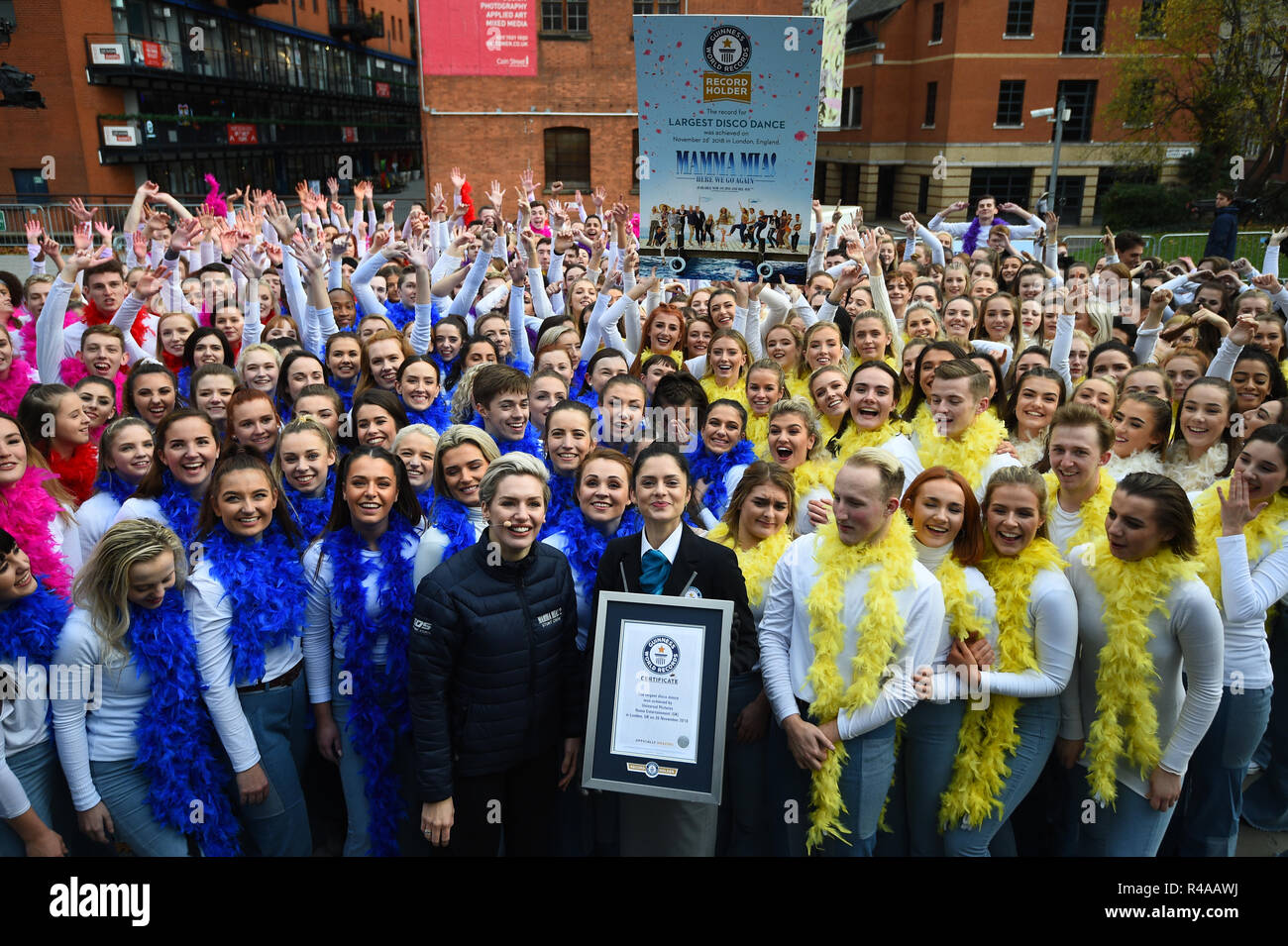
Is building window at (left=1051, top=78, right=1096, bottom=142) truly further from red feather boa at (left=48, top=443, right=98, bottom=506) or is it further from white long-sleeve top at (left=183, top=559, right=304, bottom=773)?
white long-sleeve top at (left=183, top=559, right=304, bottom=773)

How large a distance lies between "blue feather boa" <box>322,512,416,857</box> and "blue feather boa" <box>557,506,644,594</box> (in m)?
0.65

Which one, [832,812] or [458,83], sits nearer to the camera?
[832,812]

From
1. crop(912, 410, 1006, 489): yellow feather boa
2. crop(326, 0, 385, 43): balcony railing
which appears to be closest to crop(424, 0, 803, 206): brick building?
crop(912, 410, 1006, 489): yellow feather boa

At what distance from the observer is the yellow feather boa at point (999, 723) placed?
2.88m

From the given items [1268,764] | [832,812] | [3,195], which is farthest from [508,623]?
[3,195]

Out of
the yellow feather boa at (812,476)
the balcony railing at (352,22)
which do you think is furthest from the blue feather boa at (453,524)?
the balcony railing at (352,22)

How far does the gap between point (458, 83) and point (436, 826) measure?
2210 cm

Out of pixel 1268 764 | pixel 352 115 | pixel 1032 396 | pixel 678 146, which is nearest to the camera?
pixel 1268 764

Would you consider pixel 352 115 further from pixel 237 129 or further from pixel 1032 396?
pixel 1032 396

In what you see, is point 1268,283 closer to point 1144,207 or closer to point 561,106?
point 561,106

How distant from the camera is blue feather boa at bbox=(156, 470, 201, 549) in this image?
3.48 meters

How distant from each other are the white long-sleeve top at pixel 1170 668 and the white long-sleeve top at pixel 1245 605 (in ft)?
1.16

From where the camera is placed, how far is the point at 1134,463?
12.9 feet

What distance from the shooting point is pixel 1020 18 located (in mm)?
28469
